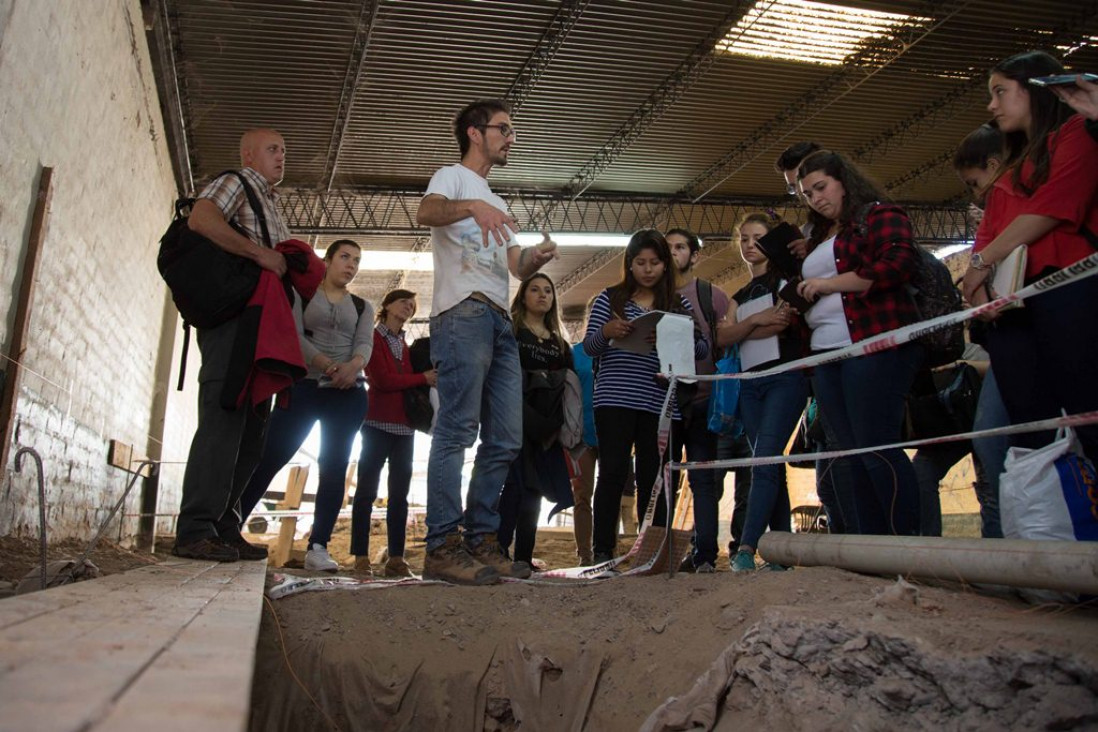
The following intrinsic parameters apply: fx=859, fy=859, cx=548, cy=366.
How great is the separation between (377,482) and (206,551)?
1.45m

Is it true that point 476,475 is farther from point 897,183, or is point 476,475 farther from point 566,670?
point 897,183

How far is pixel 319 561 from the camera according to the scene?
388 centimetres

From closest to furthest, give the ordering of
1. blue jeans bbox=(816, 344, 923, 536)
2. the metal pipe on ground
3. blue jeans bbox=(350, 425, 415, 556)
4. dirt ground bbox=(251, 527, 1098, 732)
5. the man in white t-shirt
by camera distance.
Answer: dirt ground bbox=(251, 527, 1098, 732) → the metal pipe on ground → blue jeans bbox=(816, 344, 923, 536) → the man in white t-shirt → blue jeans bbox=(350, 425, 415, 556)

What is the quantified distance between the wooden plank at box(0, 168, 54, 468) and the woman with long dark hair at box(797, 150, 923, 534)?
122 inches

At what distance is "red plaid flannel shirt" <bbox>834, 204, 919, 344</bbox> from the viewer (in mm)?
2732

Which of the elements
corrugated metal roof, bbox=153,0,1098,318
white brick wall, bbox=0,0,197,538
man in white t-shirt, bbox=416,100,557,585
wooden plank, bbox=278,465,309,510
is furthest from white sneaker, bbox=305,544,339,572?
corrugated metal roof, bbox=153,0,1098,318

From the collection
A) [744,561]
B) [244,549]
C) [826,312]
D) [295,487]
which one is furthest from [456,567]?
[295,487]

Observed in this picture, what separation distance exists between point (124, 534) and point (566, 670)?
599cm

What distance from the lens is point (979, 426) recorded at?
8.64 feet

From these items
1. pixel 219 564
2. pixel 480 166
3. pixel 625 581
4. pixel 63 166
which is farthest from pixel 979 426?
pixel 63 166

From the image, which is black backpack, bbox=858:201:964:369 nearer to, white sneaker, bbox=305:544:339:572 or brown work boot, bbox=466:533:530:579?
brown work boot, bbox=466:533:530:579

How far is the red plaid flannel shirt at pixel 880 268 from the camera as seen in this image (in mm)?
2732

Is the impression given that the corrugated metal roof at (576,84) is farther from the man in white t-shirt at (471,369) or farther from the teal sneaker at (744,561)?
the teal sneaker at (744,561)

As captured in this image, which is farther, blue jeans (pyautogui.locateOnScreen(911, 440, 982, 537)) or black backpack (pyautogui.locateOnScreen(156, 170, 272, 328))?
blue jeans (pyautogui.locateOnScreen(911, 440, 982, 537))
